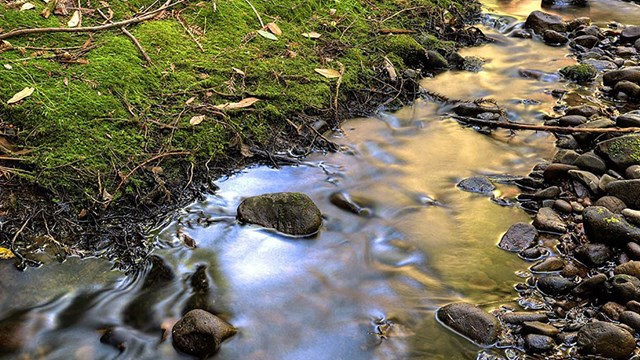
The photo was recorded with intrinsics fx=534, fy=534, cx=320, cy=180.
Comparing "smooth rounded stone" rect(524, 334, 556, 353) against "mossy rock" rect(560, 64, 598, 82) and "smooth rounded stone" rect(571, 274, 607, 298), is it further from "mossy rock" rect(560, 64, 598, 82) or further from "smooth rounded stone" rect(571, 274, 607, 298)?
"mossy rock" rect(560, 64, 598, 82)

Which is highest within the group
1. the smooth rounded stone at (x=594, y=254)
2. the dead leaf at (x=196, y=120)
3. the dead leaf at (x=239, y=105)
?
the dead leaf at (x=239, y=105)

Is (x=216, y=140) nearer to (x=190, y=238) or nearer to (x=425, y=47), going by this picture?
(x=190, y=238)

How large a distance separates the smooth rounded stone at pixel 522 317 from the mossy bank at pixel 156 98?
244 centimetres

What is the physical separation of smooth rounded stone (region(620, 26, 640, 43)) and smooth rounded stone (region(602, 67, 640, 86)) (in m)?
1.81

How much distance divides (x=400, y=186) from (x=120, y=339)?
2682mm

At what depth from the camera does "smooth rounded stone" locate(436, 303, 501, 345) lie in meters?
3.26

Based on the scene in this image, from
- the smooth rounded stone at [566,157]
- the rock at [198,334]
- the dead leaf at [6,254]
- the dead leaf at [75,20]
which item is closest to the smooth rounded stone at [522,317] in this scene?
the rock at [198,334]

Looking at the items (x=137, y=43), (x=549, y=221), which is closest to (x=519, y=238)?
(x=549, y=221)

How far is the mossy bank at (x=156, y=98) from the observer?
12.9 ft

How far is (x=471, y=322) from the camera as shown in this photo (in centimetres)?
332

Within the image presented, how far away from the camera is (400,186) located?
4.83 meters

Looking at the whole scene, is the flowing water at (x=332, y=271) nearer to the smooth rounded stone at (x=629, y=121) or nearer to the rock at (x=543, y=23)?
the smooth rounded stone at (x=629, y=121)

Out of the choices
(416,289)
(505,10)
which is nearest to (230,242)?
(416,289)

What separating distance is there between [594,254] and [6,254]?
408 cm
